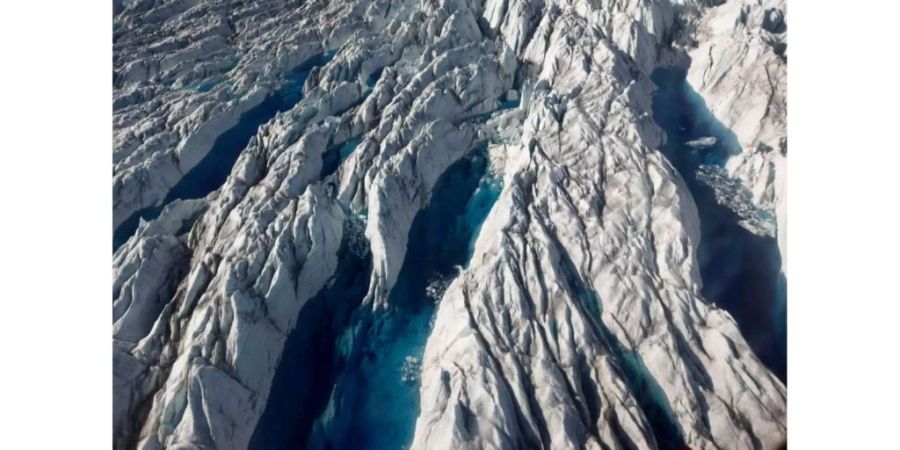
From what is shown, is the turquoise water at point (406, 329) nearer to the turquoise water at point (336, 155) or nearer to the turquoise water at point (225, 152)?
the turquoise water at point (336, 155)

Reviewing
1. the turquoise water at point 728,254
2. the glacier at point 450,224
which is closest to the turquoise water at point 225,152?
the glacier at point 450,224

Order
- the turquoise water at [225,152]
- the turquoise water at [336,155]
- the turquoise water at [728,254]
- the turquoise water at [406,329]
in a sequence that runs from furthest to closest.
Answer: the turquoise water at [336,155]
the turquoise water at [225,152]
the turquoise water at [728,254]
the turquoise water at [406,329]

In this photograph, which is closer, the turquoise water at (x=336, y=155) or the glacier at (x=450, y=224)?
the glacier at (x=450, y=224)

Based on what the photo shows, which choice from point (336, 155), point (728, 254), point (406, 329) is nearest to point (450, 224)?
point (406, 329)

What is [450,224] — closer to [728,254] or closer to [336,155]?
[336,155]

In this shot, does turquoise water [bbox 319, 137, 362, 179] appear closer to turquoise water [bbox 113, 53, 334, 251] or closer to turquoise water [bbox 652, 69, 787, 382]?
turquoise water [bbox 113, 53, 334, 251]
